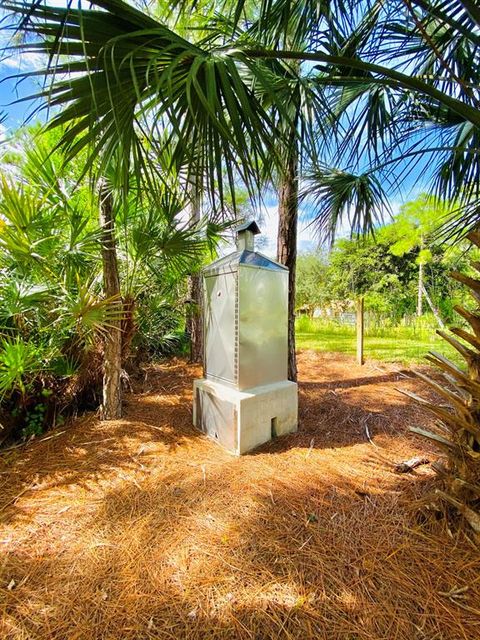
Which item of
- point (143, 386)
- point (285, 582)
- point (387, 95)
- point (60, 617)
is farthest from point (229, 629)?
point (387, 95)

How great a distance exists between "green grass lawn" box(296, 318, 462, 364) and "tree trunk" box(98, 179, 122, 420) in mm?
4709

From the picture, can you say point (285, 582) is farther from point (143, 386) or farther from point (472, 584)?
point (143, 386)

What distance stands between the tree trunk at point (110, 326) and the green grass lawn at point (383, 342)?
15.5 ft

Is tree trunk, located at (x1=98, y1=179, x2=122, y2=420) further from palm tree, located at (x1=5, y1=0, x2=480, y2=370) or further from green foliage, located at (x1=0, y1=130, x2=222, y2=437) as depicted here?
palm tree, located at (x1=5, y1=0, x2=480, y2=370)

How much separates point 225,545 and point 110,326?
2.06m

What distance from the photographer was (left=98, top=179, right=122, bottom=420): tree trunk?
9.02 feet

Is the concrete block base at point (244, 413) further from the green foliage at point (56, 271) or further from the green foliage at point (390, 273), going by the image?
the green foliage at point (390, 273)

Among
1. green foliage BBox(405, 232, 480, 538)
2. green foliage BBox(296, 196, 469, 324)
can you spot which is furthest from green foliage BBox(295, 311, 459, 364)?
green foliage BBox(405, 232, 480, 538)

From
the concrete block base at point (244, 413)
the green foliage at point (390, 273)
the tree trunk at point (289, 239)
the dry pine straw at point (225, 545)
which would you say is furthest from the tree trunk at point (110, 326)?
the green foliage at point (390, 273)

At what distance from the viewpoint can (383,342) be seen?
732 cm

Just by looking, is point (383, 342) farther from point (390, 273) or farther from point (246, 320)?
point (390, 273)

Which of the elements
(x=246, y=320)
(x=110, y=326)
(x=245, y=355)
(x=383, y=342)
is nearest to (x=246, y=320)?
(x=246, y=320)

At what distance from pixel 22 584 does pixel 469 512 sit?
2147mm

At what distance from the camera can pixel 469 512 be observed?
1419 millimetres
